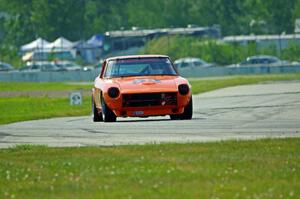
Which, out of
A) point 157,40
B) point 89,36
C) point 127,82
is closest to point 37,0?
point 89,36

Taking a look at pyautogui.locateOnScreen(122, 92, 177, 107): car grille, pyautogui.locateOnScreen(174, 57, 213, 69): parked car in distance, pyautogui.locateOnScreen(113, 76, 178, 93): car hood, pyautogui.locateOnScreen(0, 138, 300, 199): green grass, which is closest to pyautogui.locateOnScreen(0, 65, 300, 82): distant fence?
pyautogui.locateOnScreen(174, 57, 213, 69): parked car in distance

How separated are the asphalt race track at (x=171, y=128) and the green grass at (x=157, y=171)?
176cm

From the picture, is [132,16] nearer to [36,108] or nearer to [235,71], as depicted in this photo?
[235,71]

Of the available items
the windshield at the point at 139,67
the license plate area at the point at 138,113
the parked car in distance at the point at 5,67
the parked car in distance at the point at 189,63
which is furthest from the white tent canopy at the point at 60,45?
the license plate area at the point at 138,113

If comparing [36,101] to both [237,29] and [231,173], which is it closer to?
[231,173]

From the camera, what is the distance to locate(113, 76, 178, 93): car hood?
2623cm

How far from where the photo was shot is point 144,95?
26.2m

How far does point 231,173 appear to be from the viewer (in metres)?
15.4

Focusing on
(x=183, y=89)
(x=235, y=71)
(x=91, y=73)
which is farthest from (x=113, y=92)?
(x=235, y=71)

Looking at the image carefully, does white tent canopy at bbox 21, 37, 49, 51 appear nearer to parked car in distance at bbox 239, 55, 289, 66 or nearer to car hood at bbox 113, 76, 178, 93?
parked car in distance at bbox 239, 55, 289, 66

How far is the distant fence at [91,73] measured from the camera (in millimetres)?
72688

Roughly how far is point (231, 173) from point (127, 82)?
11.5 metres

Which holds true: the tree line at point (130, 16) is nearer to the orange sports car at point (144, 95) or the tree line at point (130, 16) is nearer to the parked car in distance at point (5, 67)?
the parked car in distance at point (5, 67)

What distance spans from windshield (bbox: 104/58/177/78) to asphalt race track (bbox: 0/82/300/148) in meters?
1.02
